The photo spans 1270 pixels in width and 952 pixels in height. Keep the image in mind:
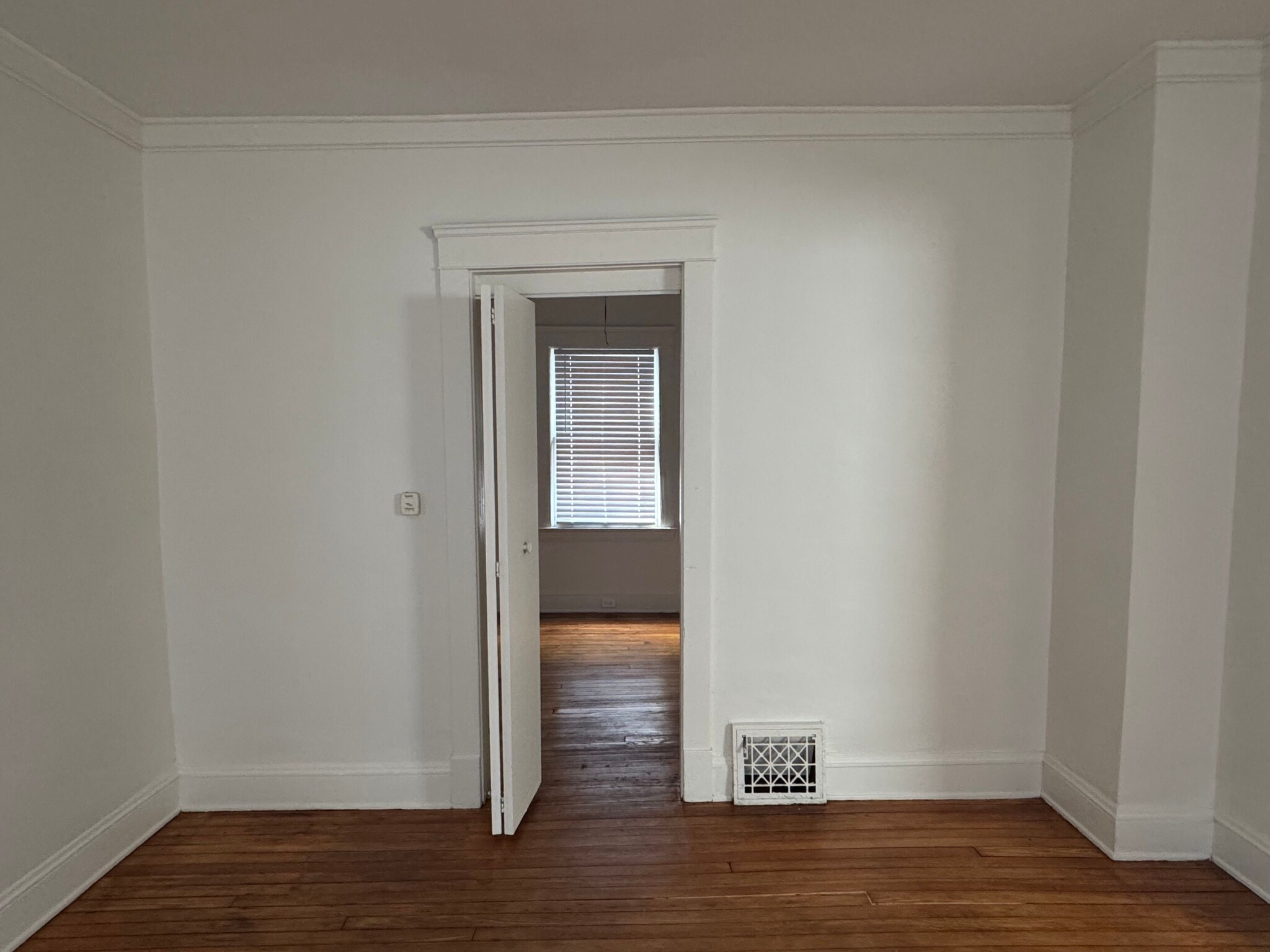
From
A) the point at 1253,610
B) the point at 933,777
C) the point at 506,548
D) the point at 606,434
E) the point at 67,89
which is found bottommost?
the point at 933,777

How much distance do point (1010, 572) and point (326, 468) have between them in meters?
2.77

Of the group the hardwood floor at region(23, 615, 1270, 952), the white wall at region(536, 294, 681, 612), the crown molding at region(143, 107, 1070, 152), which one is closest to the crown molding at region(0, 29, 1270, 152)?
the crown molding at region(143, 107, 1070, 152)

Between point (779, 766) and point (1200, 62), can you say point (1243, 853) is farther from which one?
point (1200, 62)

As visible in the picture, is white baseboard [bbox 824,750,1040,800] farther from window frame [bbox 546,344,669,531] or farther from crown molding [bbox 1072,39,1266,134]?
window frame [bbox 546,344,669,531]

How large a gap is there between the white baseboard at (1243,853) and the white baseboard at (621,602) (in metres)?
4.20

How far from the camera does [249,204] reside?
3031 millimetres

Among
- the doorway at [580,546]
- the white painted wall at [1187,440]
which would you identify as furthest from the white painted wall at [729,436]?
the white painted wall at [1187,440]

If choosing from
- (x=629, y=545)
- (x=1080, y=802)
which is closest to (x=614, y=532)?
(x=629, y=545)

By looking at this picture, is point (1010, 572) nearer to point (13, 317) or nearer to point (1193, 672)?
point (1193, 672)

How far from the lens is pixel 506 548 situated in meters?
2.86

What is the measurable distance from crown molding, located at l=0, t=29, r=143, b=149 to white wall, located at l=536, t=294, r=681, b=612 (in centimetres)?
369

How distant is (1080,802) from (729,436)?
190 centimetres

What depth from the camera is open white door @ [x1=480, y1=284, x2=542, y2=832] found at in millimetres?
2783

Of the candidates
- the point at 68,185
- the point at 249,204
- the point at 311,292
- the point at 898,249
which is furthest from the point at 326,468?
the point at 898,249
